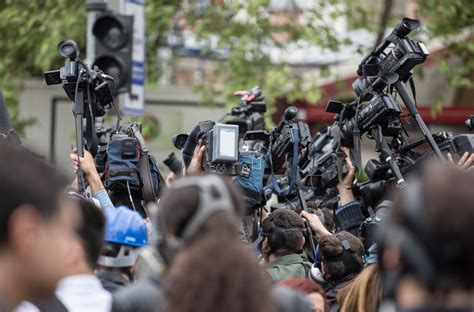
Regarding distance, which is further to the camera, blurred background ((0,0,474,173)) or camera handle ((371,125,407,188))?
blurred background ((0,0,474,173))

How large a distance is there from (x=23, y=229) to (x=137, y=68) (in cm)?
893

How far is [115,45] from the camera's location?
432 inches

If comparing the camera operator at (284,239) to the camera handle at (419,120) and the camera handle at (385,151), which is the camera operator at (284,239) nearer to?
the camera handle at (385,151)

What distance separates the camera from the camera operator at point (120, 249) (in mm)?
3607

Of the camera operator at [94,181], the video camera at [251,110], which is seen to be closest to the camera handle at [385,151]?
the camera operator at [94,181]

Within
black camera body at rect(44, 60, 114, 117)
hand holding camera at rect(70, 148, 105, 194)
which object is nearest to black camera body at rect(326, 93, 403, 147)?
black camera body at rect(44, 60, 114, 117)

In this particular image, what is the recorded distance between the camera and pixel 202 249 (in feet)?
8.93

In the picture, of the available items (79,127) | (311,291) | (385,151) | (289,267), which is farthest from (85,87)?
(311,291)

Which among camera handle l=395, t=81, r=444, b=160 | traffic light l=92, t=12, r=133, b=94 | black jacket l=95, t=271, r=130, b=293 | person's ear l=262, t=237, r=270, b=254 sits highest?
traffic light l=92, t=12, r=133, b=94

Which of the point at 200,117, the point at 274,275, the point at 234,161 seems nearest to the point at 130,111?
the point at 234,161

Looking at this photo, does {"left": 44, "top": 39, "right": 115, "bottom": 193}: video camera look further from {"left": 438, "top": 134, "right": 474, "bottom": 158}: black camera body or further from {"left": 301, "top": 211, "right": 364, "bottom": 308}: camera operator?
{"left": 438, "top": 134, "right": 474, "bottom": 158}: black camera body

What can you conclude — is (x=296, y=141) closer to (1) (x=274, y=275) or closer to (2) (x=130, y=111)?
(1) (x=274, y=275)

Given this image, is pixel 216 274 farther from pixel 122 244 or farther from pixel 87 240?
pixel 122 244

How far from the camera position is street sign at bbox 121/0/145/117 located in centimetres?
1114
